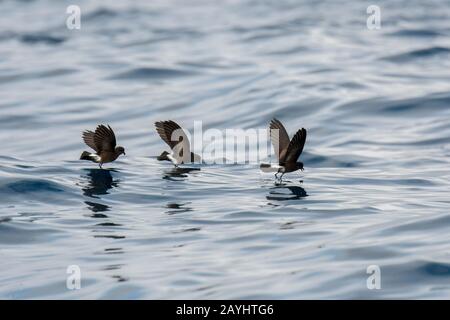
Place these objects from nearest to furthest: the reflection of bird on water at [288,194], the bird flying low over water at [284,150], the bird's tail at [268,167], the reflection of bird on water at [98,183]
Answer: the bird flying low over water at [284,150]
the reflection of bird on water at [288,194]
the reflection of bird on water at [98,183]
the bird's tail at [268,167]

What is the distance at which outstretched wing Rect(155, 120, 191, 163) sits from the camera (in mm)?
15172

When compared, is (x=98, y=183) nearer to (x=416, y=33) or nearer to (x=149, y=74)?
(x=149, y=74)

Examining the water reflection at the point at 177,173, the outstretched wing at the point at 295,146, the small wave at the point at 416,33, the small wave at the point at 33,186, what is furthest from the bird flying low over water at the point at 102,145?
the small wave at the point at 416,33

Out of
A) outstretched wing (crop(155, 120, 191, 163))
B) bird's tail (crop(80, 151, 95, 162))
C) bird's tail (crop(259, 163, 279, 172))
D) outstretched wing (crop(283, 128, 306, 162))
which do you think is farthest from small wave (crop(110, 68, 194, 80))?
outstretched wing (crop(283, 128, 306, 162))

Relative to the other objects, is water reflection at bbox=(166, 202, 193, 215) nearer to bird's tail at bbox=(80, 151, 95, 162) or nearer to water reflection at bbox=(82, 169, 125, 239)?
water reflection at bbox=(82, 169, 125, 239)

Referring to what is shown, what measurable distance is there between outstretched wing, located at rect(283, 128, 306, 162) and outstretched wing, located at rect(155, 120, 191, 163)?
182 cm

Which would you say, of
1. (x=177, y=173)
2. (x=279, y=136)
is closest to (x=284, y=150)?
(x=279, y=136)

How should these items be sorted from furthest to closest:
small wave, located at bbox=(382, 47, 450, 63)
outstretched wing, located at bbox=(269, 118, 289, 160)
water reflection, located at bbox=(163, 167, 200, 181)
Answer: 1. small wave, located at bbox=(382, 47, 450, 63)
2. water reflection, located at bbox=(163, 167, 200, 181)
3. outstretched wing, located at bbox=(269, 118, 289, 160)

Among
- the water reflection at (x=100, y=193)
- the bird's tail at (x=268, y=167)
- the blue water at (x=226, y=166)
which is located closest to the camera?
the blue water at (x=226, y=166)

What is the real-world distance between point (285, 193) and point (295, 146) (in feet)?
2.90

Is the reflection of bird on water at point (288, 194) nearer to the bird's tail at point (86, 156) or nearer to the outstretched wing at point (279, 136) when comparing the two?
the outstretched wing at point (279, 136)

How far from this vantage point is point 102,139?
14781 millimetres

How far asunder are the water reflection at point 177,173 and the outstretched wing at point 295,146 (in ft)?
6.71

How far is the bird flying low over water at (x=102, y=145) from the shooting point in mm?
14703
